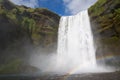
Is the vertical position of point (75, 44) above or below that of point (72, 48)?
above

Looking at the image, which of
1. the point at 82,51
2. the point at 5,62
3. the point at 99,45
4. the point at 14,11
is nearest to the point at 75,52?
the point at 82,51

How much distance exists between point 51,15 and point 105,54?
3436 centimetres

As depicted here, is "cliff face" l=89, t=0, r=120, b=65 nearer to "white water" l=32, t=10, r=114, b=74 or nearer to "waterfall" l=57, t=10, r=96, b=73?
"waterfall" l=57, t=10, r=96, b=73

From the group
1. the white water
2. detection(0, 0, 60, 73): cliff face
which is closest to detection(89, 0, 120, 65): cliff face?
the white water

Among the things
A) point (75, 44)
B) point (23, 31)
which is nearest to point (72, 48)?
point (75, 44)

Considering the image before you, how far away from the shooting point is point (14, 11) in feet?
305

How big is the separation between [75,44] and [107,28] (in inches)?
598

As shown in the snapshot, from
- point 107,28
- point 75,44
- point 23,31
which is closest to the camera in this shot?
point 107,28

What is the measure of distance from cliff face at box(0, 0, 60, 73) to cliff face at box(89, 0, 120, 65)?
65.9 ft

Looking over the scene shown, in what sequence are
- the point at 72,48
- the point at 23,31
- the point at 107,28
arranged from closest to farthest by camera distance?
the point at 107,28, the point at 72,48, the point at 23,31

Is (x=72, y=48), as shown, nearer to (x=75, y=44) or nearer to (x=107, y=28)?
(x=75, y=44)

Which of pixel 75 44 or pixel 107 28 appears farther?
pixel 75 44

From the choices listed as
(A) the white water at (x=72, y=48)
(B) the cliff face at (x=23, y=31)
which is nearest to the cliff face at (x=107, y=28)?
(A) the white water at (x=72, y=48)

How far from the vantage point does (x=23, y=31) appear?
88.1 meters
